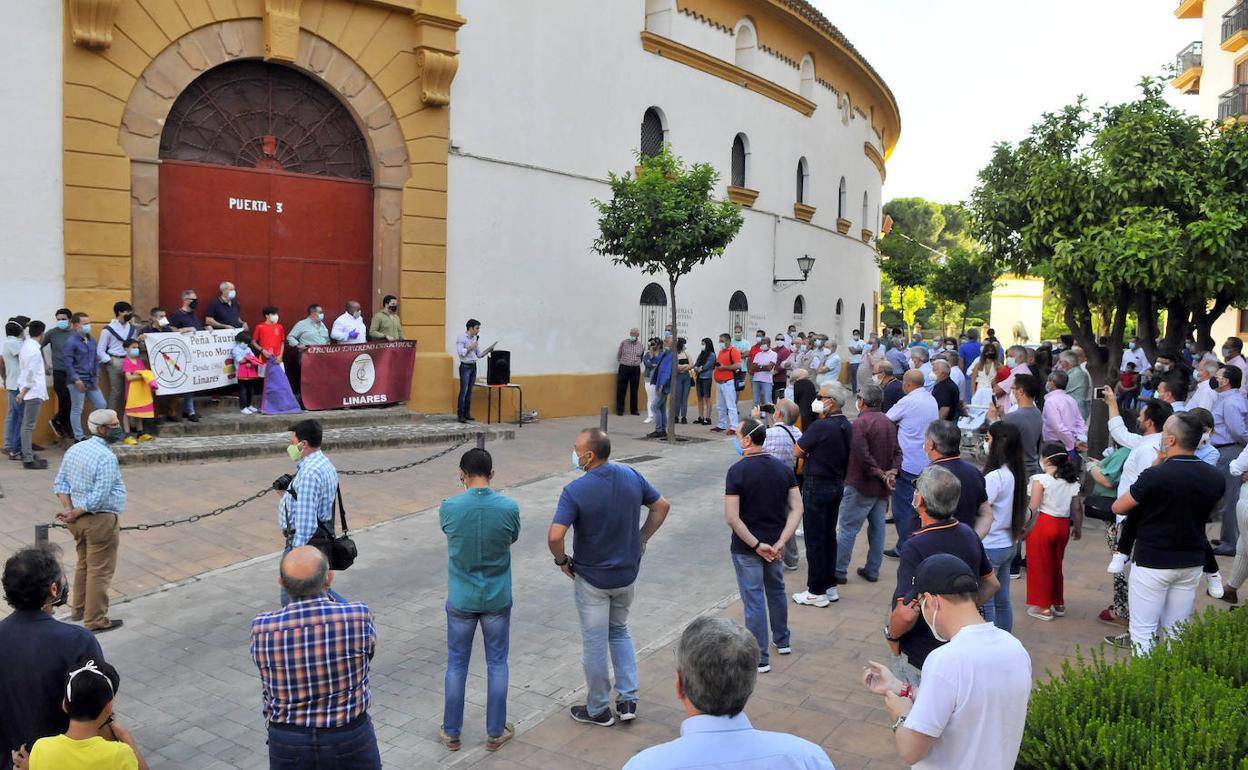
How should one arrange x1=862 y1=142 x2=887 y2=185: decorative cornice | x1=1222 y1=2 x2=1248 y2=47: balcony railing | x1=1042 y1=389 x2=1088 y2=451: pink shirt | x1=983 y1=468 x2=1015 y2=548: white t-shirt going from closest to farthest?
x1=983 y1=468 x2=1015 y2=548: white t-shirt
x1=1042 y1=389 x2=1088 y2=451: pink shirt
x1=1222 y1=2 x2=1248 y2=47: balcony railing
x1=862 y1=142 x2=887 y2=185: decorative cornice

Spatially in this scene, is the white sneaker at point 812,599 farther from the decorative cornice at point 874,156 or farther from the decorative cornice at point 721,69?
the decorative cornice at point 874,156

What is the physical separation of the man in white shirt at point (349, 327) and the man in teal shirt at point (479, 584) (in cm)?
1021

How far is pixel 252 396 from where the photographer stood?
14.1m

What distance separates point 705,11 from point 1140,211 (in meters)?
11.6

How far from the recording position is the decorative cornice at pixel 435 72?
50.6ft

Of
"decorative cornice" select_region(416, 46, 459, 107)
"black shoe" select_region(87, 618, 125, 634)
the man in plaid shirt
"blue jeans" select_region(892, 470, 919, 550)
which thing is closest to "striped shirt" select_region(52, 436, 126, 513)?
"black shoe" select_region(87, 618, 125, 634)

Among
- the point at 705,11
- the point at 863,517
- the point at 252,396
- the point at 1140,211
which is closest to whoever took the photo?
the point at 863,517

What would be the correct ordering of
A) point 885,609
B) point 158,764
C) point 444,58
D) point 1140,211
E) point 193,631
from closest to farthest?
point 158,764 < point 193,631 < point 885,609 < point 1140,211 < point 444,58

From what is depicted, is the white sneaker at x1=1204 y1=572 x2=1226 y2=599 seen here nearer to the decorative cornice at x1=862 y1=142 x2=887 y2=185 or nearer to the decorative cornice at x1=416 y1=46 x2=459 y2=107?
the decorative cornice at x1=416 y1=46 x2=459 y2=107

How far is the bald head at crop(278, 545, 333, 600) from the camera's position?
3818 millimetres

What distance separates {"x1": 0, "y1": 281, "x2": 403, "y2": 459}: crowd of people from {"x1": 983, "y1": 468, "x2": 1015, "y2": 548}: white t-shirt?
33.7 ft

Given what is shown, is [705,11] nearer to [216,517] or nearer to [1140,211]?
[1140,211]

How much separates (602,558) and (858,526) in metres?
3.51

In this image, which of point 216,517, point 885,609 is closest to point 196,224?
point 216,517
